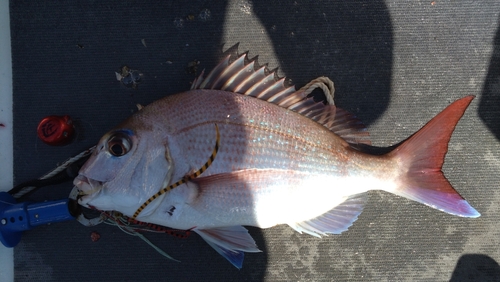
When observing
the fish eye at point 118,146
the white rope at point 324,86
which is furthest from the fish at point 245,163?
the white rope at point 324,86

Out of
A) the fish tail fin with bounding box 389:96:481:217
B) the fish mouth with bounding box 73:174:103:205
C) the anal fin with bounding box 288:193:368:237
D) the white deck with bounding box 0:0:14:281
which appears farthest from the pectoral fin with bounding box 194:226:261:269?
the white deck with bounding box 0:0:14:281

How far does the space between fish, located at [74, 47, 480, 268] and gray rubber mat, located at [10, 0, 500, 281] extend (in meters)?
0.28

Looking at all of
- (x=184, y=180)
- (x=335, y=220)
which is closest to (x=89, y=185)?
(x=184, y=180)

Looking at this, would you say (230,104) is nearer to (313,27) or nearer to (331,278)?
(313,27)

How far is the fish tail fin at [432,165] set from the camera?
1435 millimetres

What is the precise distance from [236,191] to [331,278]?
79 centimetres

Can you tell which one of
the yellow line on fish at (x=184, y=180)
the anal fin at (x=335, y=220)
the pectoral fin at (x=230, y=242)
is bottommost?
the pectoral fin at (x=230, y=242)

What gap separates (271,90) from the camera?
1.51m

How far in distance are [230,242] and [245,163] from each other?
1.34 feet

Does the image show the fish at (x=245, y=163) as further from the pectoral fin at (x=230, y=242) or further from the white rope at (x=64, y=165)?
the white rope at (x=64, y=165)

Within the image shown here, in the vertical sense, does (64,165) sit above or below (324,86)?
below

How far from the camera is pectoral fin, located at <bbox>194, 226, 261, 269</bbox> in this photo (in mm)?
1537

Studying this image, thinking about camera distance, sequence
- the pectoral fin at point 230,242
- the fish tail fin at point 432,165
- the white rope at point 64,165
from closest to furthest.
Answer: the fish tail fin at point 432,165
the pectoral fin at point 230,242
the white rope at point 64,165

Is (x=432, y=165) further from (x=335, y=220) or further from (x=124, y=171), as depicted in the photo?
(x=124, y=171)
